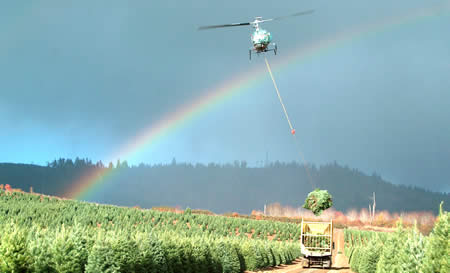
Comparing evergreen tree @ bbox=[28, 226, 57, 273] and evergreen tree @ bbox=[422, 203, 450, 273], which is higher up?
evergreen tree @ bbox=[422, 203, 450, 273]

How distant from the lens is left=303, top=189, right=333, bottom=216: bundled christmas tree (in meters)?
32.1

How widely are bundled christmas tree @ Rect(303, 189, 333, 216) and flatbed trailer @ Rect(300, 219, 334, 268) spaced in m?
1.15

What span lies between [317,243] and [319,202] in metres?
3.01

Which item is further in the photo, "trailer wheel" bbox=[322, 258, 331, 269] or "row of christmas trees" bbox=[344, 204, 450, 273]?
"trailer wheel" bbox=[322, 258, 331, 269]

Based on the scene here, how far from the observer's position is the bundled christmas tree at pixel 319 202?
32.1m

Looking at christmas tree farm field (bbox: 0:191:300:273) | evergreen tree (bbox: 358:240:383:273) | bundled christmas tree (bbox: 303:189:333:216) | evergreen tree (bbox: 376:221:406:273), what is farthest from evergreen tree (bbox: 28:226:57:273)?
bundled christmas tree (bbox: 303:189:333:216)

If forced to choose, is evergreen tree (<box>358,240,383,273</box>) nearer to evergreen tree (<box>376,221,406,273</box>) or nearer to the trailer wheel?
the trailer wheel

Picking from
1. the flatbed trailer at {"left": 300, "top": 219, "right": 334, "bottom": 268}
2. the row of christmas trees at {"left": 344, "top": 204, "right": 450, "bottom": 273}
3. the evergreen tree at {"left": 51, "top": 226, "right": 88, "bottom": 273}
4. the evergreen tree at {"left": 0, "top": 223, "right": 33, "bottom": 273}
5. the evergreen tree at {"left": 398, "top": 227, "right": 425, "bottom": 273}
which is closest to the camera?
the evergreen tree at {"left": 0, "top": 223, "right": 33, "bottom": 273}

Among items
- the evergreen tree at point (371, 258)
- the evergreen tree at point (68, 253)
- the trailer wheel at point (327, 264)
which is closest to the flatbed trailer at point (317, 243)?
the trailer wheel at point (327, 264)

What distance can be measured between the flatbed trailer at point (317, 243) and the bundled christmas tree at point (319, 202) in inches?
45.2

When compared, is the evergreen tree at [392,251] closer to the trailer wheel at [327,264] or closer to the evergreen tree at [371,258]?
the evergreen tree at [371,258]

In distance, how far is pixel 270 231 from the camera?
235ft

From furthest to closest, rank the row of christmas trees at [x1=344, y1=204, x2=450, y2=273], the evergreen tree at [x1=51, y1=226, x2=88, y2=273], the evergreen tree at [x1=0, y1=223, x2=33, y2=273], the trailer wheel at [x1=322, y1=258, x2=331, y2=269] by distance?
the trailer wheel at [x1=322, y1=258, x2=331, y2=269] < the evergreen tree at [x1=51, y1=226, x2=88, y2=273] < the row of christmas trees at [x1=344, y1=204, x2=450, y2=273] < the evergreen tree at [x1=0, y1=223, x2=33, y2=273]

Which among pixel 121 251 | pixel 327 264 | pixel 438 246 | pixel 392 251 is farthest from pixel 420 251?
pixel 327 264
